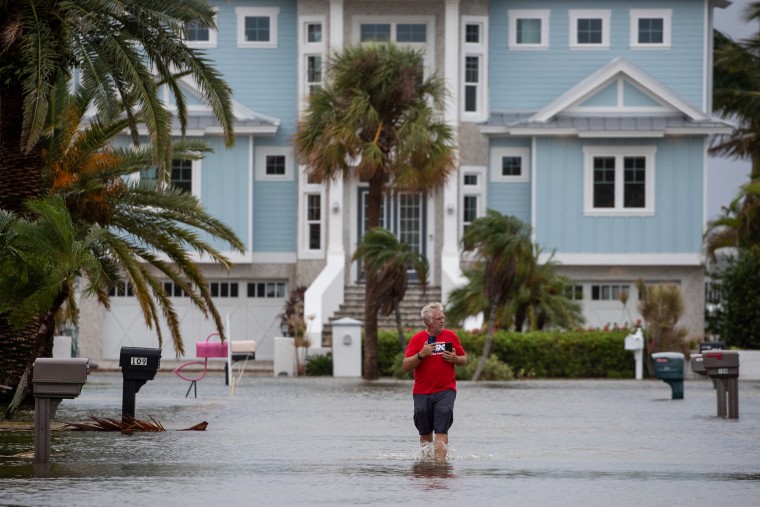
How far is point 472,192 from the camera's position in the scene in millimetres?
43719

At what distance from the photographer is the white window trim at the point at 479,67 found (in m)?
43.3

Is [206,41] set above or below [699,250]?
above

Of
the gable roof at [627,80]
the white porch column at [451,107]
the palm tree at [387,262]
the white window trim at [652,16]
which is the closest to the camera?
the palm tree at [387,262]

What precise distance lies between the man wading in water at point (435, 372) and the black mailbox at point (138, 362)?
19.3 ft

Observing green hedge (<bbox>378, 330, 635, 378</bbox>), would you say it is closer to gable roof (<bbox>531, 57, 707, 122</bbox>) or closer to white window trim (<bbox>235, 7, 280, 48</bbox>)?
gable roof (<bbox>531, 57, 707, 122</bbox>)

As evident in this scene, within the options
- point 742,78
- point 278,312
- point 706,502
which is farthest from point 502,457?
point 742,78

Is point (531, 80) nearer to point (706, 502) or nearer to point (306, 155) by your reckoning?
point (306, 155)

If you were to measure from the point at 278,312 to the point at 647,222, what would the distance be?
10606 millimetres

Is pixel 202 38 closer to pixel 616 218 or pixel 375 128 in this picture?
pixel 375 128

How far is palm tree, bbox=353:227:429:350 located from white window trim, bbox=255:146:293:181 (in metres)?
9.84

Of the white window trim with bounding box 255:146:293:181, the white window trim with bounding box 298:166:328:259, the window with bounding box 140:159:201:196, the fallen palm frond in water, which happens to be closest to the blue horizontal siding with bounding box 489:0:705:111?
the white window trim with bounding box 298:166:328:259

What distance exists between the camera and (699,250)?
1684 inches

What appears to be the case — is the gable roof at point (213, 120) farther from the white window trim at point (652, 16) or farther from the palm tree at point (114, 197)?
the palm tree at point (114, 197)

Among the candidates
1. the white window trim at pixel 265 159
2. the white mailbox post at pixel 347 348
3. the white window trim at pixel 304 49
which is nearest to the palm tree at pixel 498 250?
the white mailbox post at pixel 347 348
